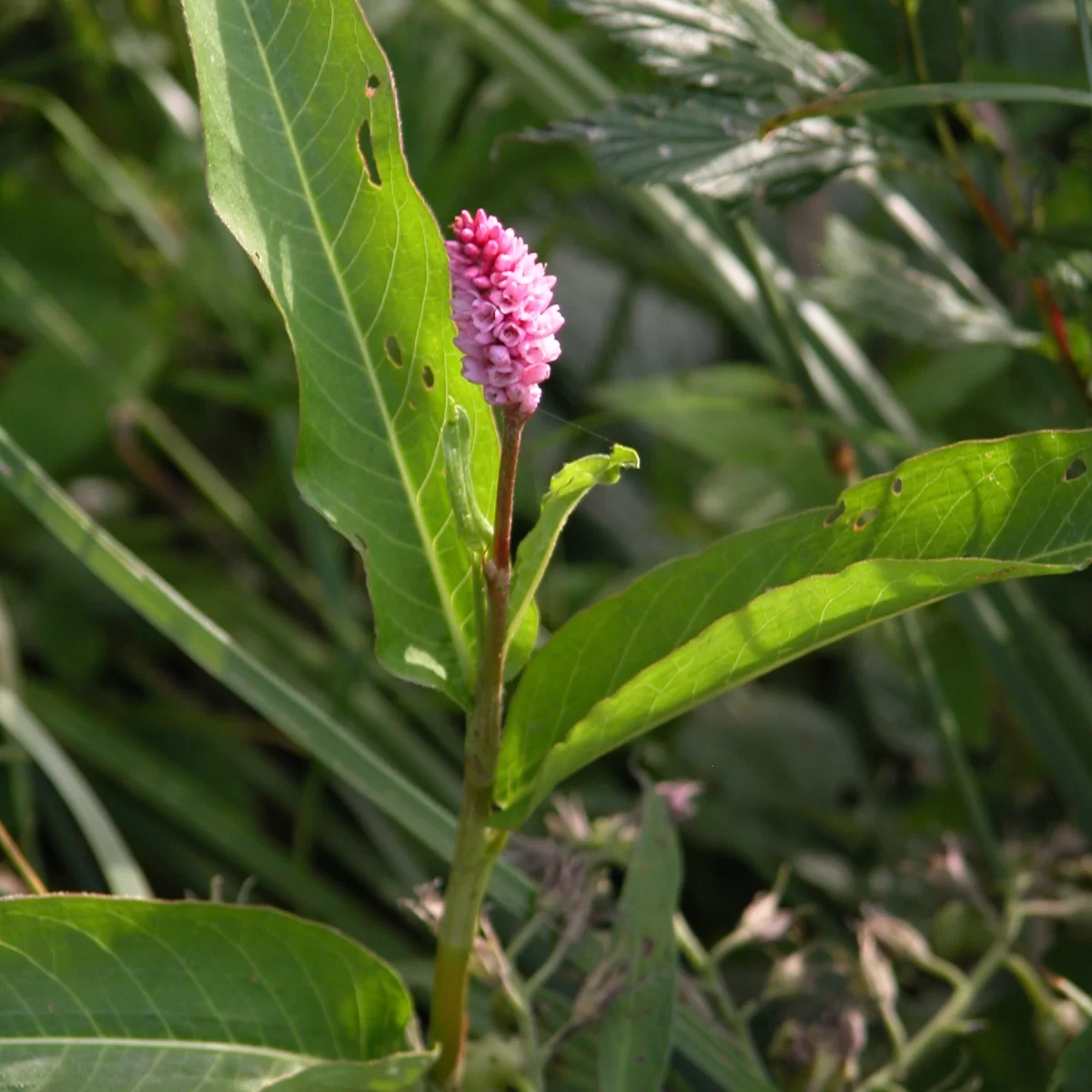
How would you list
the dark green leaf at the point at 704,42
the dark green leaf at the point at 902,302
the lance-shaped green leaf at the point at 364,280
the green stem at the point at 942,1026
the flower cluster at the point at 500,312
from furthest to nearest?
the dark green leaf at the point at 902,302 < the dark green leaf at the point at 704,42 < the green stem at the point at 942,1026 < the lance-shaped green leaf at the point at 364,280 < the flower cluster at the point at 500,312

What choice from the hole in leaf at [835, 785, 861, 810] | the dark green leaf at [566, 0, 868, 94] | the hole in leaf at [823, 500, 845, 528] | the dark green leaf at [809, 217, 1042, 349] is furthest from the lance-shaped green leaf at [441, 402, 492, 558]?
the hole in leaf at [835, 785, 861, 810]

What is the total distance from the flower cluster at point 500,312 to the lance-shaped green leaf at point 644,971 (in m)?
0.32

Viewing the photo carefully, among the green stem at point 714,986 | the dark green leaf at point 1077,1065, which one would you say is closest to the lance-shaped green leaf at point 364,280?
the green stem at point 714,986

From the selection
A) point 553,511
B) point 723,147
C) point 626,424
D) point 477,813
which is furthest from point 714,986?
point 626,424

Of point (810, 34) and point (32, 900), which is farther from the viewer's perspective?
point (810, 34)

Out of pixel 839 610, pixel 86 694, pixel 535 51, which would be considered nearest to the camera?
pixel 839 610

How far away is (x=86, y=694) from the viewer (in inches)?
52.7

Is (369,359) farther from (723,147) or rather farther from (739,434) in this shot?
Answer: (739,434)

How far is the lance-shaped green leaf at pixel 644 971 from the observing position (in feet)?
2.08

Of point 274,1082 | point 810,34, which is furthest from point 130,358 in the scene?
point 274,1082

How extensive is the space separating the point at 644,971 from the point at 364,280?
38 centimetres

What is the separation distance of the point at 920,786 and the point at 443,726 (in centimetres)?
46

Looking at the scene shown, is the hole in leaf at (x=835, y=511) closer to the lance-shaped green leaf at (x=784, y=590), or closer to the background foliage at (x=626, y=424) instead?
the lance-shaped green leaf at (x=784, y=590)

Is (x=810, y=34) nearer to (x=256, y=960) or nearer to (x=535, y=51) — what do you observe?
(x=535, y=51)
